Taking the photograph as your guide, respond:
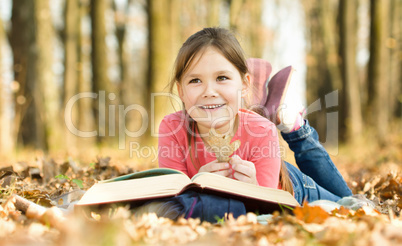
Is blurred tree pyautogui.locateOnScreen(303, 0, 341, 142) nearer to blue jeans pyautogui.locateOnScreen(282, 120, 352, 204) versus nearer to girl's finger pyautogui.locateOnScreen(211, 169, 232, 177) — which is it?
blue jeans pyautogui.locateOnScreen(282, 120, 352, 204)

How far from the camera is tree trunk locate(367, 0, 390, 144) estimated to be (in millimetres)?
8945

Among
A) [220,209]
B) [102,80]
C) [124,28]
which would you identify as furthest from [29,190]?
[124,28]

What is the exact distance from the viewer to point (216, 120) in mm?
2752

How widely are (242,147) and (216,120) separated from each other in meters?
0.26

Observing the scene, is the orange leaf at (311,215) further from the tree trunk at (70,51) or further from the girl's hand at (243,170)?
the tree trunk at (70,51)

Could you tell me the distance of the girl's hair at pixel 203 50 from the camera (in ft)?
8.98

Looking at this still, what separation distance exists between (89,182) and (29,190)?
2.02 feet

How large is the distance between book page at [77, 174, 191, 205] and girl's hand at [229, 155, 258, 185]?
16.2 inches

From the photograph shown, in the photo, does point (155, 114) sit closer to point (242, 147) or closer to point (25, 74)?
point (25, 74)

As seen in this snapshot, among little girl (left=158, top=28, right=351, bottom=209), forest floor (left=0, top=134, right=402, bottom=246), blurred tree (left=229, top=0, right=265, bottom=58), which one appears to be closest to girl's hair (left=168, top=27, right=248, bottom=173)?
little girl (left=158, top=28, right=351, bottom=209)

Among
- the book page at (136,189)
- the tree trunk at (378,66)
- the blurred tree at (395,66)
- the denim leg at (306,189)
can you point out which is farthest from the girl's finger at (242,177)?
the blurred tree at (395,66)

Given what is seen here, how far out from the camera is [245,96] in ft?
10.4

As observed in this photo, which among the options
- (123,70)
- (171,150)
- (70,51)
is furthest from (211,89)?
(123,70)

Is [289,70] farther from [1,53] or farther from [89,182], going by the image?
[1,53]
